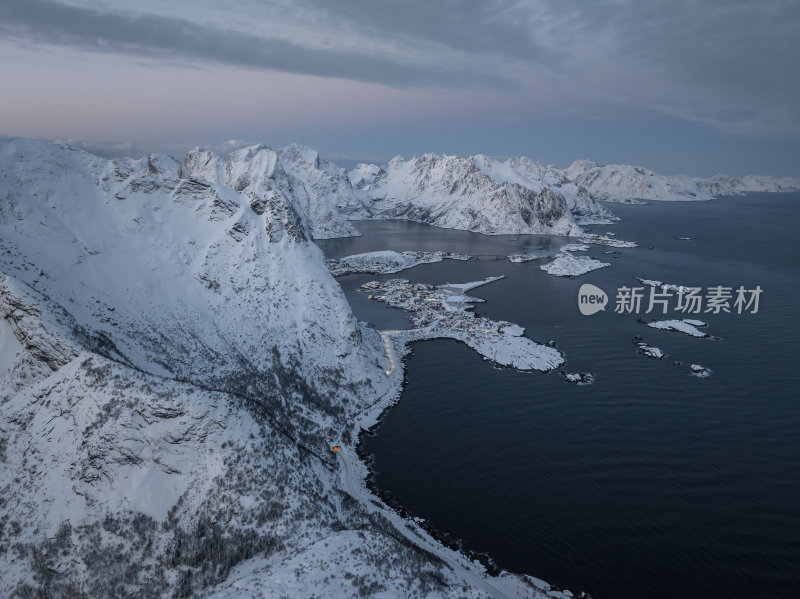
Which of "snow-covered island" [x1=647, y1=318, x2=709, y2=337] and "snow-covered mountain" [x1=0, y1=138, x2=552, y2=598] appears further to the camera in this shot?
"snow-covered island" [x1=647, y1=318, x2=709, y2=337]

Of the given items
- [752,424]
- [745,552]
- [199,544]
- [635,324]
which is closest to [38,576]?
[199,544]

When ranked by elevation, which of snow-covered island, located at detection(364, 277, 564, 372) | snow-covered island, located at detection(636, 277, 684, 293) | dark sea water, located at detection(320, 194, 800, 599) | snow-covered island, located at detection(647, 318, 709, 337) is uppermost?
snow-covered island, located at detection(636, 277, 684, 293)

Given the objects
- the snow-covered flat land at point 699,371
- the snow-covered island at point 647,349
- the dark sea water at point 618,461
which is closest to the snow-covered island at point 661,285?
the dark sea water at point 618,461

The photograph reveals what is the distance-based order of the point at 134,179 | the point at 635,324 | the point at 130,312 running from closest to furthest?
1. the point at 130,312
2. the point at 134,179
3. the point at 635,324

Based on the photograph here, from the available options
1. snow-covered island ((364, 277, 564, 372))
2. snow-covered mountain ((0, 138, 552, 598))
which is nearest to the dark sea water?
snow-covered island ((364, 277, 564, 372))

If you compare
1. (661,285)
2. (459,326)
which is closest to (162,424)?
(459,326)

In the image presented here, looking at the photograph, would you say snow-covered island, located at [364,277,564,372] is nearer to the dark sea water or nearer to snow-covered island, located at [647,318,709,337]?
the dark sea water

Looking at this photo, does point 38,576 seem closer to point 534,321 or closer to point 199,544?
point 199,544
